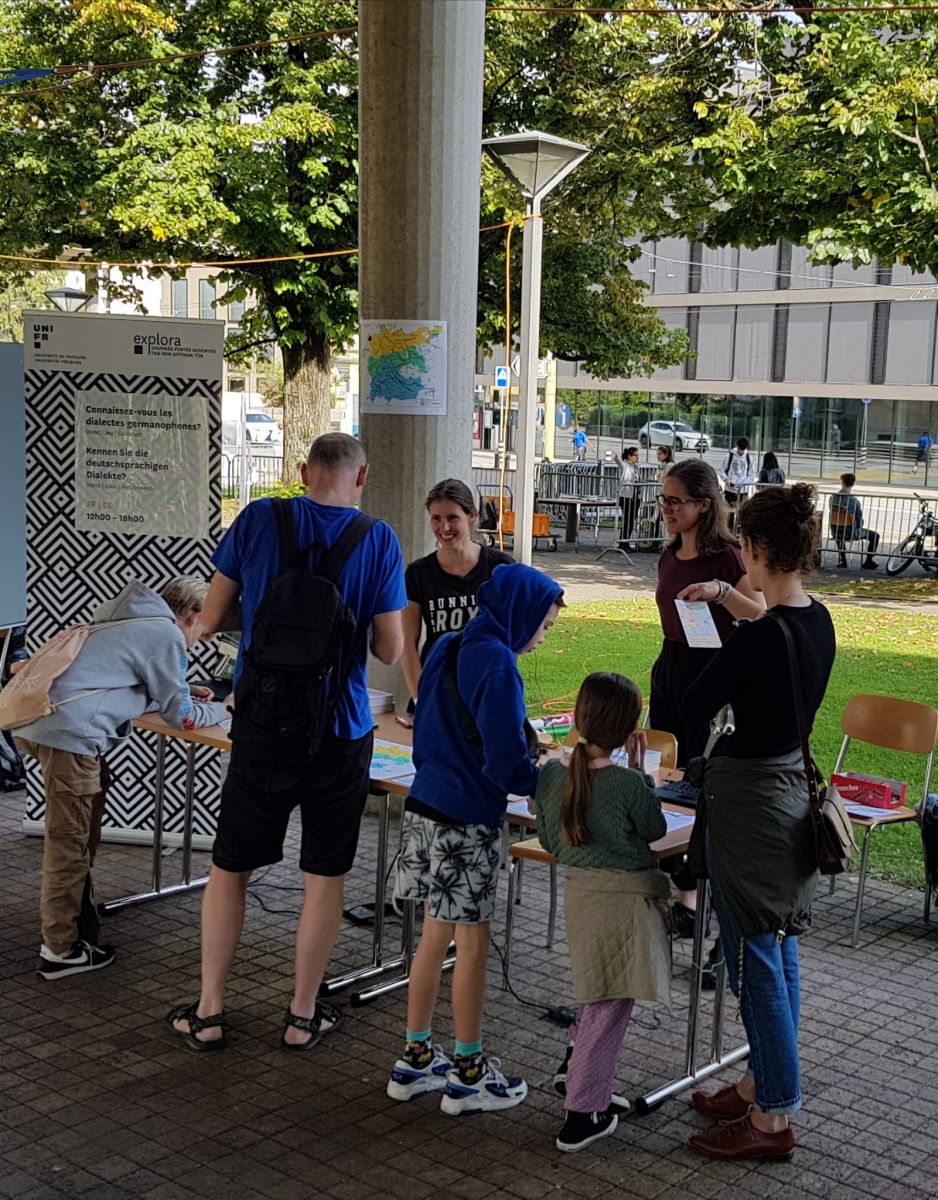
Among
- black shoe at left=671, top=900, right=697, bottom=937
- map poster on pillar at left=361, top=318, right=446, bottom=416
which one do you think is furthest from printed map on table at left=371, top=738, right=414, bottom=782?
map poster on pillar at left=361, top=318, right=446, bottom=416

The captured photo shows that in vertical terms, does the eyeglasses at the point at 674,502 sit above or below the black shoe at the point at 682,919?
above

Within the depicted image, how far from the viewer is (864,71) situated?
14.1 m

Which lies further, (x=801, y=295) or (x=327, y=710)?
(x=801, y=295)

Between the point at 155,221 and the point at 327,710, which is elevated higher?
the point at 155,221

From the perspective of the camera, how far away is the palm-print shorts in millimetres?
4180

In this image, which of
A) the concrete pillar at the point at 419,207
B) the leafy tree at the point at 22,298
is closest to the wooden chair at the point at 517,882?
the concrete pillar at the point at 419,207

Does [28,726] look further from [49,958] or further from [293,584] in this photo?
[293,584]

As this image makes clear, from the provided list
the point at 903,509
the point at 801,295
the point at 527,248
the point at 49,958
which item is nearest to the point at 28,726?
the point at 49,958

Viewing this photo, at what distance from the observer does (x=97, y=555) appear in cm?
675

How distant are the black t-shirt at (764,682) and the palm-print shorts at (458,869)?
0.79m

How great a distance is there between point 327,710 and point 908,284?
4101cm

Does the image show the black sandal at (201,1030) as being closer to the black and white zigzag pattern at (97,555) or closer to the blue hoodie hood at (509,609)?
the blue hoodie hood at (509,609)

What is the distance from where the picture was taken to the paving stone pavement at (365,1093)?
3916mm

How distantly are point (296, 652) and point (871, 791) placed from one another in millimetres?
2898
